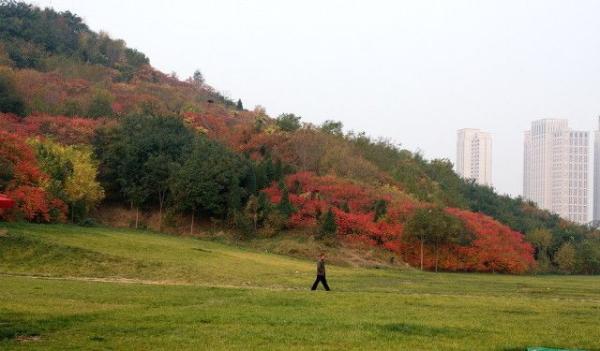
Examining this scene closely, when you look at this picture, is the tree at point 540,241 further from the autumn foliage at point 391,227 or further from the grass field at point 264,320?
the grass field at point 264,320

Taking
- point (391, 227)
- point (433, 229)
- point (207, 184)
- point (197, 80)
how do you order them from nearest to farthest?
point (433, 229) → point (391, 227) → point (207, 184) → point (197, 80)

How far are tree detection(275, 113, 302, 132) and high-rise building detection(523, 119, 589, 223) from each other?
90.3 m

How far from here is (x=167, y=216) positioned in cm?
6475

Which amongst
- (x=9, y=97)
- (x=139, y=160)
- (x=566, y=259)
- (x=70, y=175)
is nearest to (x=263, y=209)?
(x=139, y=160)

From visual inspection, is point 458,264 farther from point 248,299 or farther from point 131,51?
point 131,51

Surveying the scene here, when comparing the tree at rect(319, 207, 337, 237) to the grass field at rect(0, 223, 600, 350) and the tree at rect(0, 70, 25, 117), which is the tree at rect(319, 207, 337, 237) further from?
the tree at rect(0, 70, 25, 117)

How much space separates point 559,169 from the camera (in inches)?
6171

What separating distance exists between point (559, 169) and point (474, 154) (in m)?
27.8

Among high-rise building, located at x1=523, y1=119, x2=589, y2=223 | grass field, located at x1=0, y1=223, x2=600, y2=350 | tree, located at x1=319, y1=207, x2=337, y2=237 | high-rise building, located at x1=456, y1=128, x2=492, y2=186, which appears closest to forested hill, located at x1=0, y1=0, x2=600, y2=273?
tree, located at x1=319, y1=207, x2=337, y2=237

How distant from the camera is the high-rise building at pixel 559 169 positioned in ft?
507

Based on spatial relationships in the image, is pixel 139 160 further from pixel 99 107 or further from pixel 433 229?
pixel 433 229

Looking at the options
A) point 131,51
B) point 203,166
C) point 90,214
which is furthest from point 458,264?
point 131,51

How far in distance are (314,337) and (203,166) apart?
50.2 meters

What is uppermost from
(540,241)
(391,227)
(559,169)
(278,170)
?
(559,169)
